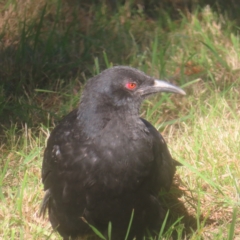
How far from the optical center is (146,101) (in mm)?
6234

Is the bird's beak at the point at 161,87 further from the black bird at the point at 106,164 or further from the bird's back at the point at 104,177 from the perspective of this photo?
the bird's back at the point at 104,177

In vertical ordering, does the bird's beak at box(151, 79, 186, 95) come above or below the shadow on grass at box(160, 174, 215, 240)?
above

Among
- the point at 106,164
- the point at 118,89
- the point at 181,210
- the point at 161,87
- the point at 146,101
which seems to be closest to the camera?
the point at 106,164

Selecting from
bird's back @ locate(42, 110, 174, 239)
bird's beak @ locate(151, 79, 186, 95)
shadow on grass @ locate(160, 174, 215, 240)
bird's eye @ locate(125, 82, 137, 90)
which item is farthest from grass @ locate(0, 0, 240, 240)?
bird's eye @ locate(125, 82, 137, 90)

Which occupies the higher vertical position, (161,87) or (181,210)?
(161,87)

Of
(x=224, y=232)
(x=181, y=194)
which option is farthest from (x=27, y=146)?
(x=224, y=232)

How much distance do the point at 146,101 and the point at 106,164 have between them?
1.89 m

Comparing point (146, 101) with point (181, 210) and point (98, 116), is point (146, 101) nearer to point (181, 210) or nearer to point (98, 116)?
point (181, 210)

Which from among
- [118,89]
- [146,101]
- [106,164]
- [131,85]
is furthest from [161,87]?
[146,101]

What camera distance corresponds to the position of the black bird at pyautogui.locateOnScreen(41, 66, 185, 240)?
4.45 metres

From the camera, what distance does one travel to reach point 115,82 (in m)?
4.57

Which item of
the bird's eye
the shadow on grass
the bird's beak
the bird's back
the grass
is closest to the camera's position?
the bird's back

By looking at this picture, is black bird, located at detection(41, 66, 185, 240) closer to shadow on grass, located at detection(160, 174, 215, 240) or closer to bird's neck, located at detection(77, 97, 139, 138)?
bird's neck, located at detection(77, 97, 139, 138)

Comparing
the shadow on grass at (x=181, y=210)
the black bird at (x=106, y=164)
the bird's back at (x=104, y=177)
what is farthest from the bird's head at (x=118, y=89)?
the shadow on grass at (x=181, y=210)
